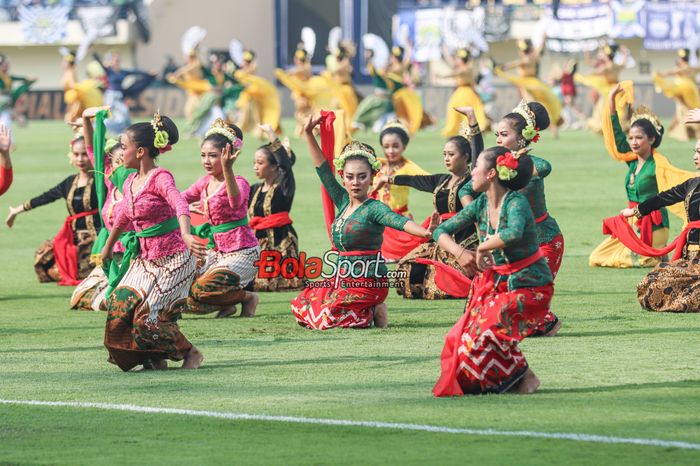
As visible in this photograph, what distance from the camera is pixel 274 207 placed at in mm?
12930

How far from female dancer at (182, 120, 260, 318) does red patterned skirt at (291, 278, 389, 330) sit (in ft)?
3.20

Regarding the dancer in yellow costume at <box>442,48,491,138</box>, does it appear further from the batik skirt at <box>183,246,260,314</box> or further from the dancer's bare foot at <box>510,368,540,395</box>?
the dancer's bare foot at <box>510,368,540,395</box>

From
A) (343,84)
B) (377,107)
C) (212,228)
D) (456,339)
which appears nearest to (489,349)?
Answer: (456,339)

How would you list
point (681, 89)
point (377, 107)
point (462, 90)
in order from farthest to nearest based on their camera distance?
1. point (377, 107)
2. point (681, 89)
3. point (462, 90)

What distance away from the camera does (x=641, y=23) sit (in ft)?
167

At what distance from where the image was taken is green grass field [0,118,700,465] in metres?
6.37

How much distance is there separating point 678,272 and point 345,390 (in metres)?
3.85

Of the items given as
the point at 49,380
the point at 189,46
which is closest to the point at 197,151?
the point at 189,46

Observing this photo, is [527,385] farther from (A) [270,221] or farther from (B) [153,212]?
(A) [270,221]

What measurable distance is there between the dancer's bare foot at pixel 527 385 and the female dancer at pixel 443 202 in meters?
3.85

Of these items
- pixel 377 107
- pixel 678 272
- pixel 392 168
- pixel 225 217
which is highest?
pixel 392 168

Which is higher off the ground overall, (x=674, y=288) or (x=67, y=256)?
(x=674, y=288)

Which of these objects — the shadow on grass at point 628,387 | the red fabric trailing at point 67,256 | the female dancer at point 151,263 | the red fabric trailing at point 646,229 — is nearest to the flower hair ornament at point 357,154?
the female dancer at point 151,263

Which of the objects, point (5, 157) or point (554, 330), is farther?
point (5, 157)
